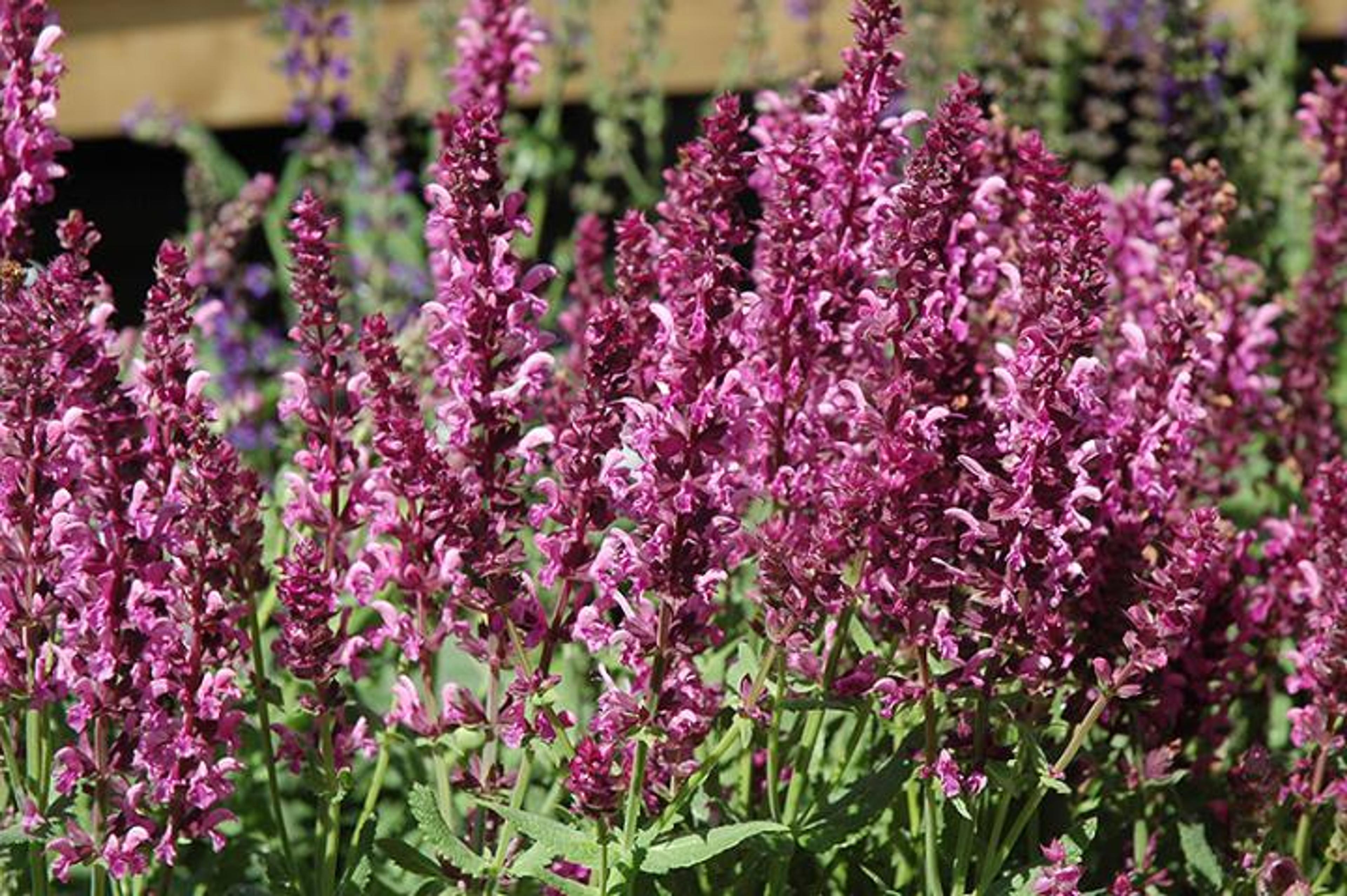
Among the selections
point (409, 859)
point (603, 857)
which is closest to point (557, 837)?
point (603, 857)

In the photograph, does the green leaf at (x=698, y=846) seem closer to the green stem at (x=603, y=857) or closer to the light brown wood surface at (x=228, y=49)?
the green stem at (x=603, y=857)

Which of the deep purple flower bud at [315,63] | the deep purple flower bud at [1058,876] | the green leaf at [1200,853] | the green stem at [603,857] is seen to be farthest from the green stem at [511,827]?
the deep purple flower bud at [315,63]

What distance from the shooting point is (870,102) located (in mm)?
2576

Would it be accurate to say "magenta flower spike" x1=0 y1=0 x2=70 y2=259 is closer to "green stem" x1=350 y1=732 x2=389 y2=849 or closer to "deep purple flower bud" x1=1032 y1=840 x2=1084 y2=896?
"green stem" x1=350 y1=732 x2=389 y2=849

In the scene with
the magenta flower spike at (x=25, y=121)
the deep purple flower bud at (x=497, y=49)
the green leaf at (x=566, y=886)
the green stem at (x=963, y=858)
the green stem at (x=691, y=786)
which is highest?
the deep purple flower bud at (x=497, y=49)

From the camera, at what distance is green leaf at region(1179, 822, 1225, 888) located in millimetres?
2805

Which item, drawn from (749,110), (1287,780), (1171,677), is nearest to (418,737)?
(1171,677)

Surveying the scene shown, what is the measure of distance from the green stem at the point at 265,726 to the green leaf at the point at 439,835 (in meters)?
0.19

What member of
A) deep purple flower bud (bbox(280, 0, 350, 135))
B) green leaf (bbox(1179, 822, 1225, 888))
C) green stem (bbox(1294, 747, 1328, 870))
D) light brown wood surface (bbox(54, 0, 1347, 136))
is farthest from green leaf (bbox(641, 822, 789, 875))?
light brown wood surface (bbox(54, 0, 1347, 136))

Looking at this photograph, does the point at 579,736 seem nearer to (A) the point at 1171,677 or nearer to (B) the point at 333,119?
(A) the point at 1171,677

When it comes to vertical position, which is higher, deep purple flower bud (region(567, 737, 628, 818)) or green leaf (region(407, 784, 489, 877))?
deep purple flower bud (region(567, 737, 628, 818))

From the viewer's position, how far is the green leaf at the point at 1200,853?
2.80 metres

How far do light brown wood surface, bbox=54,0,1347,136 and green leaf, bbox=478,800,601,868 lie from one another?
494cm

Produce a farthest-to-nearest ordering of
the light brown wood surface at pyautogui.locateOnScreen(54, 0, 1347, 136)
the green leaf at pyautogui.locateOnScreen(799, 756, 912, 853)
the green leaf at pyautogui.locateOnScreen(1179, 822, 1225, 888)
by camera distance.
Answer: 1. the light brown wood surface at pyautogui.locateOnScreen(54, 0, 1347, 136)
2. the green leaf at pyautogui.locateOnScreen(1179, 822, 1225, 888)
3. the green leaf at pyautogui.locateOnScreen(799, 756, 912, 853)
